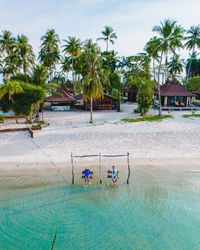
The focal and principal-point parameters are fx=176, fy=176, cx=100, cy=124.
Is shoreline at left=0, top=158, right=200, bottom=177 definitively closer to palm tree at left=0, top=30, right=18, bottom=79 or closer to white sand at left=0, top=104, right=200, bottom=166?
white sand at left=0, top=104, right=200, bottom=166

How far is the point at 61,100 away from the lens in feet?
120

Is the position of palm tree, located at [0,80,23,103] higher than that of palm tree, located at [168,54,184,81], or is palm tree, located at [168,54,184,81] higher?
palm tree, located at [168,54,184,81]

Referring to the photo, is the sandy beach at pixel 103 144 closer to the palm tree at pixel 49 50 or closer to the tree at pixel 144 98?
the tree at pixel 144 98

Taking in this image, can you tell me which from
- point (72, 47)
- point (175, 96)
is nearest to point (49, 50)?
point (72, 47)

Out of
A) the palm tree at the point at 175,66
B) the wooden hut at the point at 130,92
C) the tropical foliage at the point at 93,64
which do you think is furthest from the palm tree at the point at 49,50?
the palm tree at the point at 175,66

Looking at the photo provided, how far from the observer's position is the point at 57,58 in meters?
44.6

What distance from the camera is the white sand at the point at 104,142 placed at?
15.8 metres

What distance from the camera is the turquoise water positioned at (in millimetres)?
8156

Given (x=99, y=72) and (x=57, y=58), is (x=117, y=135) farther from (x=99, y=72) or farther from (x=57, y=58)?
(x=57, y=58)

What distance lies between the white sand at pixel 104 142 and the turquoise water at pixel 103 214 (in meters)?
3.55

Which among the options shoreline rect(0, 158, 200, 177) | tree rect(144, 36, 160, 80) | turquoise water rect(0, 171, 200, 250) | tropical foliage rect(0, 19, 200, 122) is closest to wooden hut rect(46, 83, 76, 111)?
tropical foliage rect(0, 19, 200, 122)

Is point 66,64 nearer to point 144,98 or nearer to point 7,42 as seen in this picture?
point 7,42

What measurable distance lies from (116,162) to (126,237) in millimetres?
6815

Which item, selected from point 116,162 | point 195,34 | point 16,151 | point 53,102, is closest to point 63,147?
point 16,151
